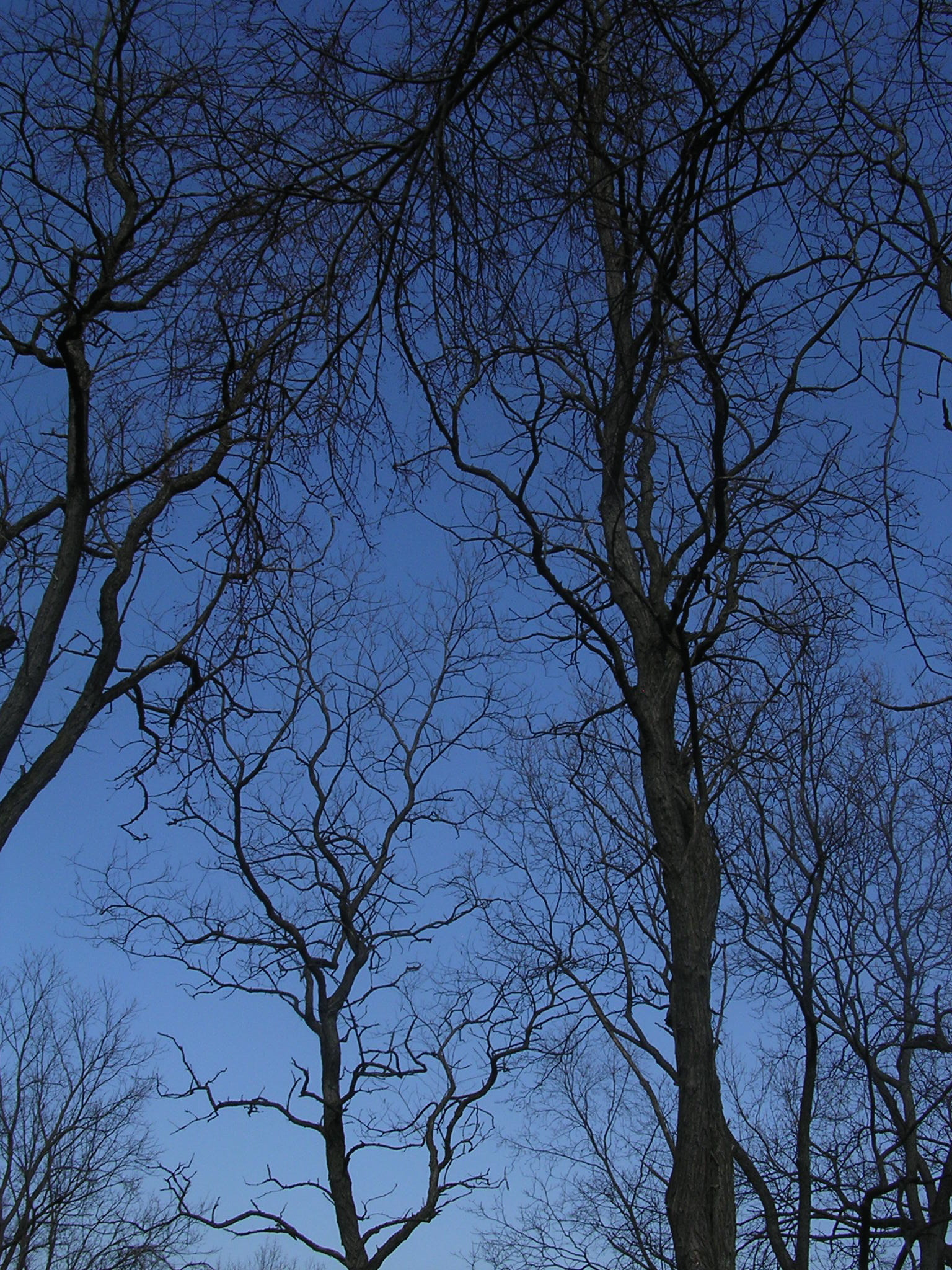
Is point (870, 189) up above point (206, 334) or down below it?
above

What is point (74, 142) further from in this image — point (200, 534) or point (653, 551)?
point (653, 551)

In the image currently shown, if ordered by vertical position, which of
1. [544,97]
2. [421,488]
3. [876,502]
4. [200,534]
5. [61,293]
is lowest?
[200,534]

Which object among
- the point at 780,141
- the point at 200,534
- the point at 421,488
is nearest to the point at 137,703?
the point at 200,534

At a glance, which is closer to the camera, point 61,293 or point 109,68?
point 109,68

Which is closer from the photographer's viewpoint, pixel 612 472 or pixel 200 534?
pixel 200 534

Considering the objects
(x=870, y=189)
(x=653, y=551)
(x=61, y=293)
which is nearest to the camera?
(x=870, y=189)

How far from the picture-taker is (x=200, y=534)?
11.1ft

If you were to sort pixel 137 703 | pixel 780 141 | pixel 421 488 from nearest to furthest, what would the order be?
pixel 780 141, pixel 421 488, pixel 137 703

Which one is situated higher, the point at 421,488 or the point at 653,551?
the point at 653,551

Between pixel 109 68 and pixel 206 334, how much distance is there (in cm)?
150

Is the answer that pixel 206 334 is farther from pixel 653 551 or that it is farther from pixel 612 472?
pixel 653 551

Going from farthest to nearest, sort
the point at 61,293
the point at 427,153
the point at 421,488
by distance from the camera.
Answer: the point at 61,293, the point at 421,488, the point at 427,153

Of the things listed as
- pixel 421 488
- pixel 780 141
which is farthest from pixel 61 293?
pixel 780 141

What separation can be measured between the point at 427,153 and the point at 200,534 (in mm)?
1382
